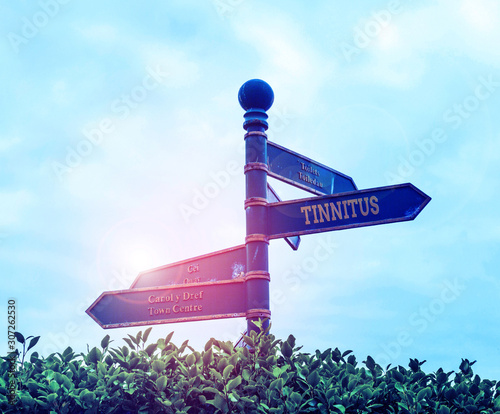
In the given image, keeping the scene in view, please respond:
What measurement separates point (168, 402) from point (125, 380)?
41cm

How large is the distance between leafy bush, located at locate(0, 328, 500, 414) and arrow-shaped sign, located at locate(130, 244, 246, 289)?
2357 mm

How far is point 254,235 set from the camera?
21.1ft

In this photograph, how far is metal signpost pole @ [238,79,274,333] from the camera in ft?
20.5

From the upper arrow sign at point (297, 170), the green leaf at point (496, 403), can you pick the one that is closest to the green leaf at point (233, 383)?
the green leaf at point (496, 403)

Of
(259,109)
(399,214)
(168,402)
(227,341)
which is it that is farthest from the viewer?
(259,109)

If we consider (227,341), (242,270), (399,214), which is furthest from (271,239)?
(227,341)

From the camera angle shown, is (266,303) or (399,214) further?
(266,303)

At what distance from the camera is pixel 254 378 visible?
3926mm

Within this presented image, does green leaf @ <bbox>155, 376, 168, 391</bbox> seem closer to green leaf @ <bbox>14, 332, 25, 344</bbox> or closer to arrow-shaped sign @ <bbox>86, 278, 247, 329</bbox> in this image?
green leaf @ <bbox>14, 332, 25, 344</bbox>

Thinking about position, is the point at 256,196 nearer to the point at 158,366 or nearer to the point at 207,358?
the point at 207,358

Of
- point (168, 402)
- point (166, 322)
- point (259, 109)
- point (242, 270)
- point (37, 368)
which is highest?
point (259, 109)

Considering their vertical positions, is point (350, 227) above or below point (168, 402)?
above

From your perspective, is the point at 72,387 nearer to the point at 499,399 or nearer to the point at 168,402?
the point at 168,402

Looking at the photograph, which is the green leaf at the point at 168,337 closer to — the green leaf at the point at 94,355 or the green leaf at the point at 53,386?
the green leaf at the point at 94,355
